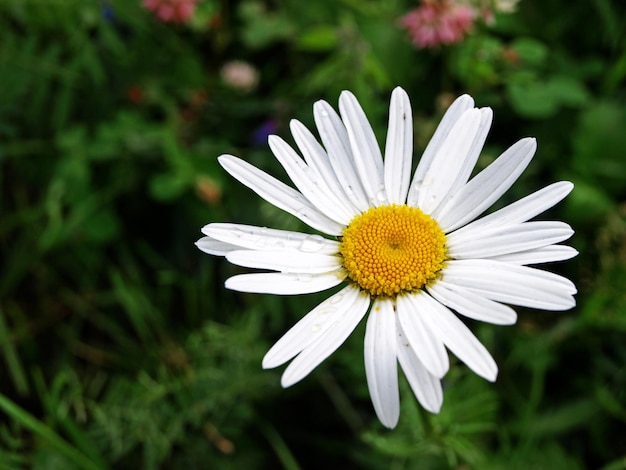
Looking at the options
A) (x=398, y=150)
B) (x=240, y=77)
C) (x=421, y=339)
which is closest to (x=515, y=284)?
(x=421, y=339)

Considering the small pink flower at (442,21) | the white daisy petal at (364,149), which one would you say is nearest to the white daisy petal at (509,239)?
the white daisy petal at (364,149)

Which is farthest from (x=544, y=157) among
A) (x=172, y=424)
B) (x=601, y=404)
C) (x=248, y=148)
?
(x=172, y=424)

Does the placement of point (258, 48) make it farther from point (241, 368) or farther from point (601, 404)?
point (601, 404)

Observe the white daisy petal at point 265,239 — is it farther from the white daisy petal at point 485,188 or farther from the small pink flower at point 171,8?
the small pink flower at point 171,8

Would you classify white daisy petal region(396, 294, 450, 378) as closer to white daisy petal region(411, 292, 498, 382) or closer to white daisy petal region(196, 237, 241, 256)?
white daisy petal region(411, 292, 498, 382)

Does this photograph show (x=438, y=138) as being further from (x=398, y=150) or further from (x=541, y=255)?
(x=541, y=255)
